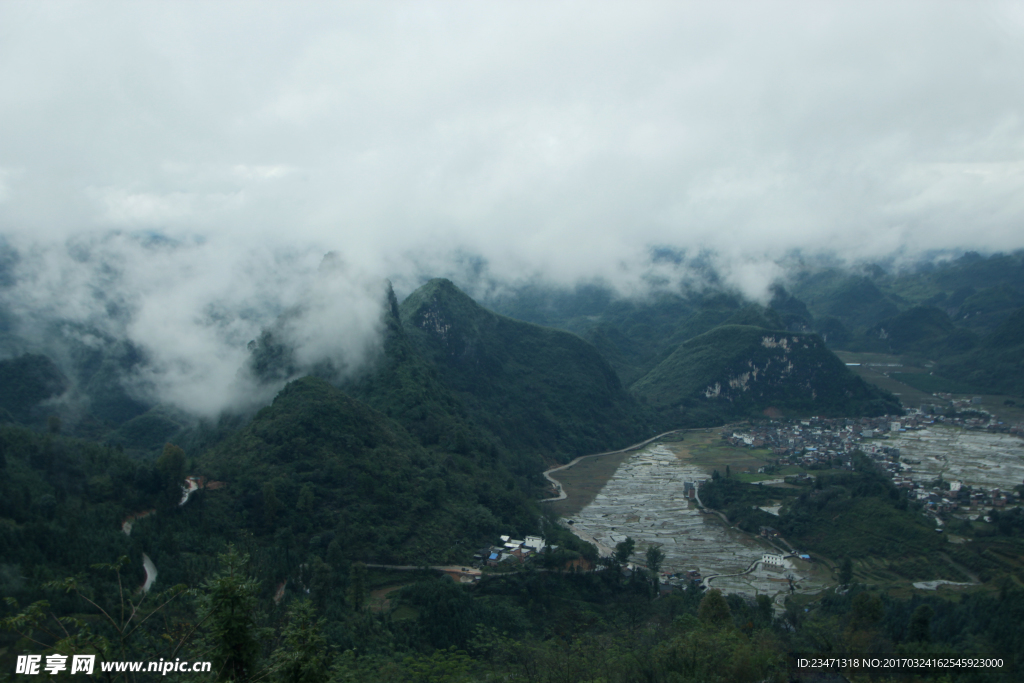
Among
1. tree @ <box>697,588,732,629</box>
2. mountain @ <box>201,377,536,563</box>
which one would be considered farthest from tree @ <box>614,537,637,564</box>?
tree @ <box>697,588,732,629</box>

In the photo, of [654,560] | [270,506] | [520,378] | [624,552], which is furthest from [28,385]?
[654,560]

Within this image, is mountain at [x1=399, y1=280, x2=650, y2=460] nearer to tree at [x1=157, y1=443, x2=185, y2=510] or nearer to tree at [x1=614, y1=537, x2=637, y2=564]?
tree at [x1=614, y1=537, x2=637, y2=564]

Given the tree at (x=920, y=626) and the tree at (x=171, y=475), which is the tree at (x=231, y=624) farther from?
the tree at (x=171, y=475)

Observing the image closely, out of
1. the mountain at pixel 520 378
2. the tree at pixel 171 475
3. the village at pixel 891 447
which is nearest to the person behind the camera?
the tree at pixel 171 475

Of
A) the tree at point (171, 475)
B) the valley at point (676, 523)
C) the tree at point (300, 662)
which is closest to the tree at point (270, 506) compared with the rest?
the tree at point (171, 475)

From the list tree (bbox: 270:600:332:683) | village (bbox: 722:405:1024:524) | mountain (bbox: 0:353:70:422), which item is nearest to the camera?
tree (bbox: 270:600:332:683)

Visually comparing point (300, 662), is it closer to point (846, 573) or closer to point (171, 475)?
point (171, 475)

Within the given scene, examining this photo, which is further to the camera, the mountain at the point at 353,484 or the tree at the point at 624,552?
the tree at the point at 624,552
